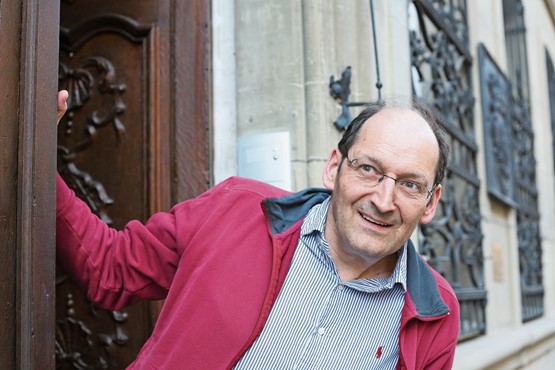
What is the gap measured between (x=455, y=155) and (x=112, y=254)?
3.12m

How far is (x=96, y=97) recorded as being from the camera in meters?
2.75

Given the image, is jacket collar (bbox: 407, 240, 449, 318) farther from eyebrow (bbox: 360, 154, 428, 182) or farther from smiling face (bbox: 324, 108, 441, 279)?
eyebrow (bbox: 360, 154, 428, 182)

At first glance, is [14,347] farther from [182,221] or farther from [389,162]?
[389,162]

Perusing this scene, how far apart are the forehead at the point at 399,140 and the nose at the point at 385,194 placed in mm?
43

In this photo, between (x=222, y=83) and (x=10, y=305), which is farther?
(x=222, y=83)

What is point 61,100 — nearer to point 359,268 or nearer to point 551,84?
point 359,268

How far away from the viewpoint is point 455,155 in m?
4.51

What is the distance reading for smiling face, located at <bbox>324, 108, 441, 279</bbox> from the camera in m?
1.78

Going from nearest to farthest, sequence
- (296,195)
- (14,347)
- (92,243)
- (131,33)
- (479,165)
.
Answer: (14,347)
(92,243)
(296,195)
(131,33)
(479,165)

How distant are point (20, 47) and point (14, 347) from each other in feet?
2.20

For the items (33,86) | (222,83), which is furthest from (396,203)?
(222,83)

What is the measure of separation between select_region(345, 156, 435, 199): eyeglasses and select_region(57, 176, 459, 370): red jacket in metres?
0.22

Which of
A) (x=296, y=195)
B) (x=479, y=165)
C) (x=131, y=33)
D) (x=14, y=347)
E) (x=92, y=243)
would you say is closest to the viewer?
(x=14, y=347)

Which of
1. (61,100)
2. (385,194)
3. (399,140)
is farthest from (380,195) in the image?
(61,100)
